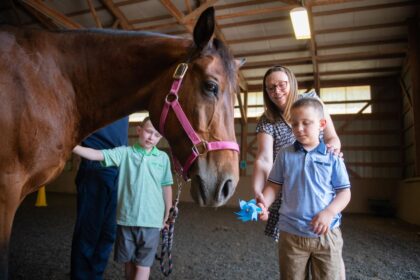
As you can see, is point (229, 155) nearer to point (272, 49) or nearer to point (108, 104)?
point (108, 104)

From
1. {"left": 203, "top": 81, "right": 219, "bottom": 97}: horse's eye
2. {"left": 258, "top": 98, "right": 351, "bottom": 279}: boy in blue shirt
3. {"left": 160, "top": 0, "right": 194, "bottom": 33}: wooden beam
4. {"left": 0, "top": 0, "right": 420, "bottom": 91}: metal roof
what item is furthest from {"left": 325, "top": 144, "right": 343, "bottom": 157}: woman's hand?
{"left": 160, "top": 0, "right": 194, "bottom": 33}: wooden beam

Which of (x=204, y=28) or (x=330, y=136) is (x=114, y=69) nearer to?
(x=204, y=28)

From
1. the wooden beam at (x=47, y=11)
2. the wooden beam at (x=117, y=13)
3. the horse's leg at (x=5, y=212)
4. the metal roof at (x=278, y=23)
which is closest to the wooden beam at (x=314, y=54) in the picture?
the metal roof at (x=278, y=23)

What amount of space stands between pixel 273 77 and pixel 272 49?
351 inches

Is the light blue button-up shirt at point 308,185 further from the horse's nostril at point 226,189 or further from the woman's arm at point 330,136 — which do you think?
the horse's nostril at point 226,189

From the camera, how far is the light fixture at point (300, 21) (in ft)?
21.3

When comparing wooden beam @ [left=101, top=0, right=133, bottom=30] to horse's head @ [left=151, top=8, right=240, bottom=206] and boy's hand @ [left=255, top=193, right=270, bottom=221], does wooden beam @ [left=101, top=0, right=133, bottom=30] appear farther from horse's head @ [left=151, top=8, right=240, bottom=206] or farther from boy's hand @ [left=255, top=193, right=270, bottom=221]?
boy's hand @ [left=255, top=193, right=270, bottom=221]

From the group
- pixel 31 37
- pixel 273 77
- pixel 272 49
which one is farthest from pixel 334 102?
pixel 31 37

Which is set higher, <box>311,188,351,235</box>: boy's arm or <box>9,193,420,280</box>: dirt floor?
<box>311,188,351,235</box>: boy's arm

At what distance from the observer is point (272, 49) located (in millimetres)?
10188

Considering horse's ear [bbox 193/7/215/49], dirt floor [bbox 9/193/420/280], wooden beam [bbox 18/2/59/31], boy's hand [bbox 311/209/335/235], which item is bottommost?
dirt floor [bbox 9/193/420/280]

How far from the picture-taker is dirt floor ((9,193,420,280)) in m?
3.33

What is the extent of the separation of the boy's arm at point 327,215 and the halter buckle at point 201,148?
0.60 metres

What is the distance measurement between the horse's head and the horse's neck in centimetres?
18
